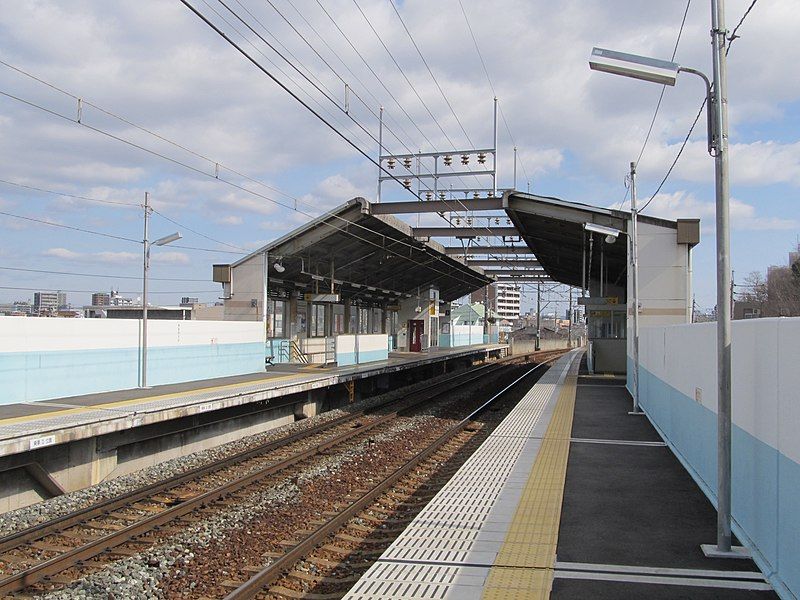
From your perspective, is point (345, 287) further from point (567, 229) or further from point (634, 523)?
point (634, 523)

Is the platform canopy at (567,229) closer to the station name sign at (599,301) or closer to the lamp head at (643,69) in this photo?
the station name sign at (599,301)

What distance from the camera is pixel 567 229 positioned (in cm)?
2441

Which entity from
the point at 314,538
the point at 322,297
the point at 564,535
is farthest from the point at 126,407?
the point at 322,297

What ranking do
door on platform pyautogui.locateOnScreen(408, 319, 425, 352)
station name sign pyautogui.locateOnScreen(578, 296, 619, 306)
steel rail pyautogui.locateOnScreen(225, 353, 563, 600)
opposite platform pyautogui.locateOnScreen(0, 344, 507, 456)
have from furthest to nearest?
door on platform pyautogui.locateOnScreen(408, 319, 425, 352), station name sign pyautogui.locateOnScreen(578, 296, 619, 306), opposite platform pyautogui.locateOnScreen(0, 344, 507, 456), steel rail pyautogui.locateOnScreen(225, 353, 563, 600)

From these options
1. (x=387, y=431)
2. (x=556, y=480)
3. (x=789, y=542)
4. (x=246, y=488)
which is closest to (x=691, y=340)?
(x=556, y=480)

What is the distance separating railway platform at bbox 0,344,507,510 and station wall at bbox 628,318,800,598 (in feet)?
26.8

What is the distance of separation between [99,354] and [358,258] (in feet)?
51.3

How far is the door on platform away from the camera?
39250mm

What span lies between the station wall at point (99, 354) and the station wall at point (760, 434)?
10989 millimetres

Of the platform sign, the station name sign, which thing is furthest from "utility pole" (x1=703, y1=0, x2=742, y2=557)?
the platform sign

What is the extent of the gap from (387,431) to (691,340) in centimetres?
894

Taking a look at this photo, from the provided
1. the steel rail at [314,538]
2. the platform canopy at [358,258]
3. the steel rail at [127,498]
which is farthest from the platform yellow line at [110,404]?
the platform canopy at [358,258]

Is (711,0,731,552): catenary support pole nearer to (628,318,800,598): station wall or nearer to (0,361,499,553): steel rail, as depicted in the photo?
(628,318,800,598): station wall

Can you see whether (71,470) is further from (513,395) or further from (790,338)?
(513,395)
